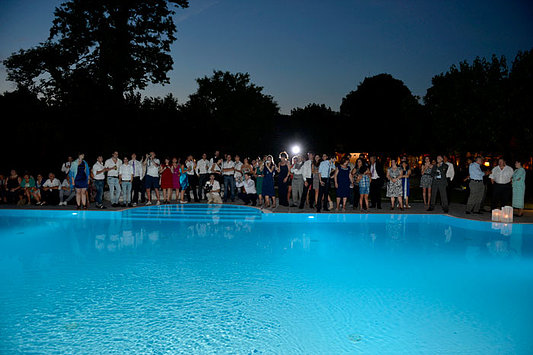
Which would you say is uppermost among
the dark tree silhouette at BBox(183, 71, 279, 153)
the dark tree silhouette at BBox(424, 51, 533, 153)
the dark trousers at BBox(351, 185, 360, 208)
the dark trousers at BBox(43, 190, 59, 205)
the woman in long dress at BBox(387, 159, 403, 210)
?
the dark tree silhouette at BBox(183, 71, 279, 153)

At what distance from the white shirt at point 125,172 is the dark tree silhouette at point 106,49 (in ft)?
36.0

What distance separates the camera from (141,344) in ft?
14.6

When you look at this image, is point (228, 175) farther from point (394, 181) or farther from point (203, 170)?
Answer: point (394, 181)

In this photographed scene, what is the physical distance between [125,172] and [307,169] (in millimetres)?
5999

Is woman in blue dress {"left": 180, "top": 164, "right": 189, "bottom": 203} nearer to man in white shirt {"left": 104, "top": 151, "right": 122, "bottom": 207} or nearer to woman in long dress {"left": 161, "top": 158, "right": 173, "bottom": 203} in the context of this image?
woman in long dress {"left": 161, "top": 158, "right": 173, "bottom": 203}

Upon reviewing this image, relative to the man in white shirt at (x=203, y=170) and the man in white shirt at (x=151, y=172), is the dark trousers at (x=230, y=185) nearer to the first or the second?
the man in white shirt at (x=203, y=170)

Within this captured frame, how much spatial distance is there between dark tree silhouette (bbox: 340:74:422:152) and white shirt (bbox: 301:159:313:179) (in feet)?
86.4

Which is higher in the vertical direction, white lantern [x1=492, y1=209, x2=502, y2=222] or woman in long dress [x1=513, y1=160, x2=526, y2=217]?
woman in long dress [x1=513, y1=160, x2=526, y2=217]

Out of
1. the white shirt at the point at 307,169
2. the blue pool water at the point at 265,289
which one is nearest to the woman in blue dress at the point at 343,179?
the white shirt at the point at 307,169

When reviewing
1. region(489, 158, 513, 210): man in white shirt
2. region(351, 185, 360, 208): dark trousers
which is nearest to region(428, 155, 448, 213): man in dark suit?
region(489, 158, 513, 210): man in white shirt

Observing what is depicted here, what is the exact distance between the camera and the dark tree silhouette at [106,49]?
25094 mm

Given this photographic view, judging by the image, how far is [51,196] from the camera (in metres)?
15.4

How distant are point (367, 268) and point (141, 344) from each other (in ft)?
15.2

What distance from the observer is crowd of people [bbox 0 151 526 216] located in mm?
13258
